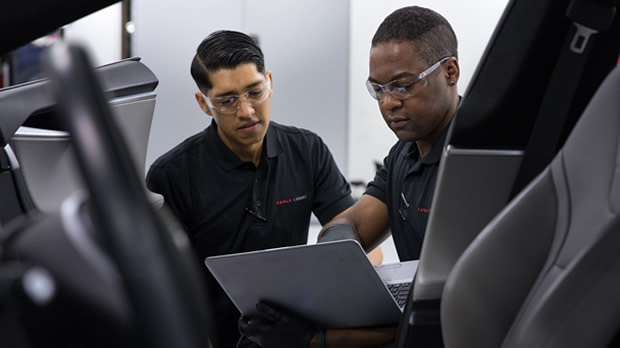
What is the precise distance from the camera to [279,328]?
62.6 inches

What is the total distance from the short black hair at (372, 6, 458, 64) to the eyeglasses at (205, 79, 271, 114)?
1.54 ft

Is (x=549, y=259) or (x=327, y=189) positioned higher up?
(x=549, y=259)

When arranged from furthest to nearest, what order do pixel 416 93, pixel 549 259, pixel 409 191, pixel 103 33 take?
1. pixel 103 33
2. pixel 409 191
3. pixel 416 93
4. pixel 549 259

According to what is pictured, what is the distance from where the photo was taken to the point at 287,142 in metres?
2.42

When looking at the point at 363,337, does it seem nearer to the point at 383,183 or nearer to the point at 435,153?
the point at 435,153

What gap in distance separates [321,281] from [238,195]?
0.87 m

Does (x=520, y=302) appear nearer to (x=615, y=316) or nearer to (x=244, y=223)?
(x=615, y=316)

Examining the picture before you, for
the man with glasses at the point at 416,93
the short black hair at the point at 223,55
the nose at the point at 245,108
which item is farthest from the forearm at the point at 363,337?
the short black hair at the point at 223,55

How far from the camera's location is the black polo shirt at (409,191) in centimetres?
184

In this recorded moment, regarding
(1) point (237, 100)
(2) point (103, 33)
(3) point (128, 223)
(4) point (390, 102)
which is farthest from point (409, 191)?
(2) point (103, 33)

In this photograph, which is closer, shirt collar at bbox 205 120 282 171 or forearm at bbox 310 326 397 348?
forearm at bbox 310 326 397 348

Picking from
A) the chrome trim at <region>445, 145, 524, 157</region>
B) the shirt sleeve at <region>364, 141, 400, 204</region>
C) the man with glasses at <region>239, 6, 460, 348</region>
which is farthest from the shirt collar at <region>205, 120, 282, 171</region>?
the chrome trim at <region>445, 145, 524, 157</region>

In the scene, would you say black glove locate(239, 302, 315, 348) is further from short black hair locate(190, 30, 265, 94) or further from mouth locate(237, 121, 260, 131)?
short black hair locate(190, 30, 265, 94)

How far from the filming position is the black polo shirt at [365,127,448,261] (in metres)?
1.84
